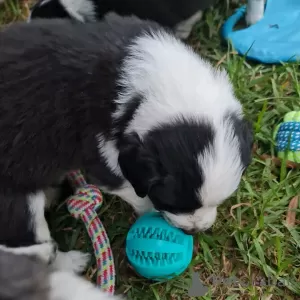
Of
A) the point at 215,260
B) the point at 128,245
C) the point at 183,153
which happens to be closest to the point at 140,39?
the point at 183,153

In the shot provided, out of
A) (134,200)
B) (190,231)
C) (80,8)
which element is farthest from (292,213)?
(80,8)

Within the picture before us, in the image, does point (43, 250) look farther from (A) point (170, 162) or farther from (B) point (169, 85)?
(B) point (169, 85)

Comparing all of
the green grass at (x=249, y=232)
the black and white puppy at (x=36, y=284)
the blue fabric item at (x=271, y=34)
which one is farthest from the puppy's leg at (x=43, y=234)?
the blue fabric item at (x=271, y=34)

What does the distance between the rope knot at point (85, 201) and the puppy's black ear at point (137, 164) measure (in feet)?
1.88

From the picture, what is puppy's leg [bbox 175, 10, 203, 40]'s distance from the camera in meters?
4.29

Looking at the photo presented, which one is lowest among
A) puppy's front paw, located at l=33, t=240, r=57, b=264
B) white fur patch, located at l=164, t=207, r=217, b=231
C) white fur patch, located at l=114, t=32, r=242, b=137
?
puppy's front paw, located at l=33, t=240, r=57, b=264

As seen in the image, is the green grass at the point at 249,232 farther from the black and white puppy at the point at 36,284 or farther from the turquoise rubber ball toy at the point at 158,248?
the black and white puppy at the point at 36,284

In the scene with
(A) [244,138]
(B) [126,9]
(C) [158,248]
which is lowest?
(C) [158,248]

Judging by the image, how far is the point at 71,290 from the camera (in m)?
2.12

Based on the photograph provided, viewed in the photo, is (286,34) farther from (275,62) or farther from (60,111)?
(60,111)

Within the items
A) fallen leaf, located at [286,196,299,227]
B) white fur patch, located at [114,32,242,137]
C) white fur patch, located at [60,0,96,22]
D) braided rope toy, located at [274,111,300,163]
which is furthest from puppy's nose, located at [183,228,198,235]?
white fur patch, located at [60,0,96,22]

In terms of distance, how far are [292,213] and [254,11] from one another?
161cm

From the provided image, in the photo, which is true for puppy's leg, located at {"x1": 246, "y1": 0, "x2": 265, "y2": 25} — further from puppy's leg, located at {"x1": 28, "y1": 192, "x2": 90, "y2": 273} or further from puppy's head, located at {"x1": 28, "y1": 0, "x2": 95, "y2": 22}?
puppy's leg, located at {"x1": 28, "y1": 192, "x2": 90, "y2": 273}

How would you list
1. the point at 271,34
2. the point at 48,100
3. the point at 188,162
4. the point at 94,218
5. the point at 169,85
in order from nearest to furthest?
1. the point at 188,162
2. the point at 169,85
3. the point at 48,100
4. the point at 94,218
5. the point at 271,34
